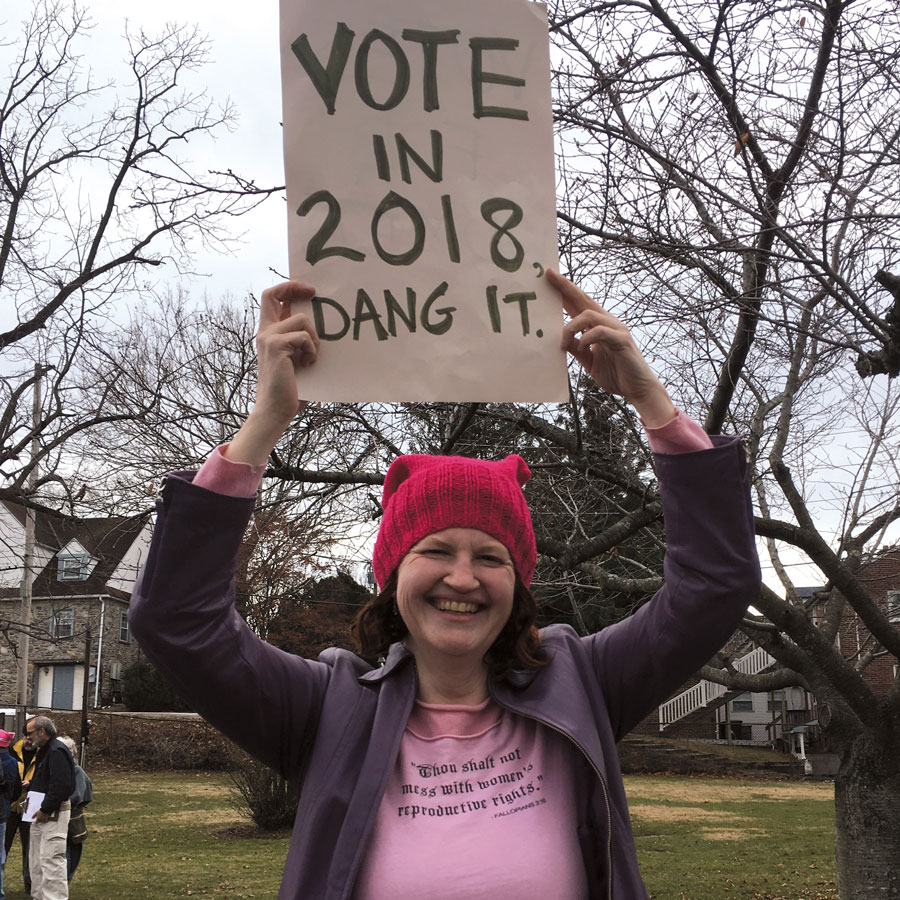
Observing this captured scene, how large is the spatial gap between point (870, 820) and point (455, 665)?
617cm

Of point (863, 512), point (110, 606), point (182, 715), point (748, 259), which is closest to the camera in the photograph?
point (748, 259)

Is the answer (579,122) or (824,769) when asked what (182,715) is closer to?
(824,769)

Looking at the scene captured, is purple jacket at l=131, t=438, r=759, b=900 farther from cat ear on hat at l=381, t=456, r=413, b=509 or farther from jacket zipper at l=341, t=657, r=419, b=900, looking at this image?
cat ear on hat at l=381, t=456, r=413, b=509

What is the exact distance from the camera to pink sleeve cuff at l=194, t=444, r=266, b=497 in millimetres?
1709

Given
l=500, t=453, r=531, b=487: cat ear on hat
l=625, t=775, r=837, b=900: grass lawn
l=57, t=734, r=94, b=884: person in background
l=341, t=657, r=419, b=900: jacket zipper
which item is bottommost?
l=625, t=775, r=837, b=900: grass lawn

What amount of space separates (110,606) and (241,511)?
131 feet

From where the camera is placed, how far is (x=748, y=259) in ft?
16.2

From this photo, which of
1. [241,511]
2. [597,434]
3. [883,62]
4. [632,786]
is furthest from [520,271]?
[632,786]

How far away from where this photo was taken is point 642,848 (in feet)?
45.3

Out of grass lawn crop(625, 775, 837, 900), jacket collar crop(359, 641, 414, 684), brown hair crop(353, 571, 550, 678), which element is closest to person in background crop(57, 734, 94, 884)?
grass lawn crop(625, 775, 837, 900)

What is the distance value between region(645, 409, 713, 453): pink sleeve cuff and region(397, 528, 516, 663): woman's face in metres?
0.34

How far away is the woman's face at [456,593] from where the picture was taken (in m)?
1.82

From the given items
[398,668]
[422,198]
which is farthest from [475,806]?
[422,198]

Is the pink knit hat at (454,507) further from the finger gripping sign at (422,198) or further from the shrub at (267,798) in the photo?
the shrub at (267,798)
